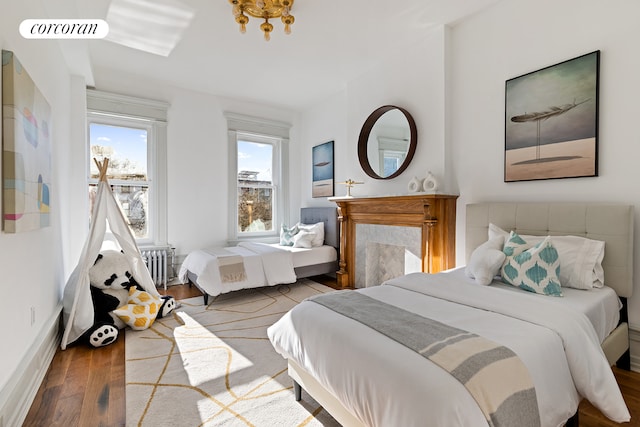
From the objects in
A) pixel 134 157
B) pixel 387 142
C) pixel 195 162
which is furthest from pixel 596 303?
pixel 134 157

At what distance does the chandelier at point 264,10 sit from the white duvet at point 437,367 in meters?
2.43

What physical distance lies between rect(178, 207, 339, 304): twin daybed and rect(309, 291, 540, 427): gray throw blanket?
98.4 inches

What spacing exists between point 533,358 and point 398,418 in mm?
638

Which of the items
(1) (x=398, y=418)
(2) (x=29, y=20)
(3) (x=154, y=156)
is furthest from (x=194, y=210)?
(1) (x=398, y=418)

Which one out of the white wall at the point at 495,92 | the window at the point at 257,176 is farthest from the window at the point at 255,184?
the white wall at the point at 495,92

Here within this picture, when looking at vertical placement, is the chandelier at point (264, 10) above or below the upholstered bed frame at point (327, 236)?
above

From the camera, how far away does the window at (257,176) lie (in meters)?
5.05

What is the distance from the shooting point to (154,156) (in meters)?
4.42

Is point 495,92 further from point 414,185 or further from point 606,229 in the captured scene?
point 606,229

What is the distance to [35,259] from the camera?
2.13 m

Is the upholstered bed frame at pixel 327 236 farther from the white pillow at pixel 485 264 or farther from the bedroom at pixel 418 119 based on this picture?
the white pillow at pixel 485 264

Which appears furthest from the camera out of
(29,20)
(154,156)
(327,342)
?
(154,156)

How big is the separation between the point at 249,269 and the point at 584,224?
3.19 m

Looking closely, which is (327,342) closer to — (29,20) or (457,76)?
(29,20)
